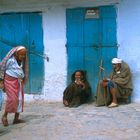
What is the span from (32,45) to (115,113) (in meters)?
2.73

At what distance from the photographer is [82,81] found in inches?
391

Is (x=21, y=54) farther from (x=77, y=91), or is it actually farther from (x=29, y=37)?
(x=29, y=37)

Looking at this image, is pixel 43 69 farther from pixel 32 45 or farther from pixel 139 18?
pixel 139 18

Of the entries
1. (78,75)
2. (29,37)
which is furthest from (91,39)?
(29,37)

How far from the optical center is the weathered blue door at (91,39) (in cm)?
976

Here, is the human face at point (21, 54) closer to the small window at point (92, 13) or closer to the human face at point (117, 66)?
the human face at point (117, 66)

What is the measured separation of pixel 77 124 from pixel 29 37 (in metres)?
3.12

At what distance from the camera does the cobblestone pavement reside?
23.8 ft

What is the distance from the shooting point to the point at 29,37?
34.3 ft

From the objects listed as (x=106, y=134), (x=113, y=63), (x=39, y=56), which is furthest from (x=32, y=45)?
(x=106, y=134)

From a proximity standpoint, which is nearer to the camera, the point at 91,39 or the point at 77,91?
the point at 77,91

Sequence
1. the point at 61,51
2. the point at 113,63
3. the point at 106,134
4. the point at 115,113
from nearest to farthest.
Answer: the point at 106,134 → the point at 115,113 → the point at 113,63 → the point at 61,51

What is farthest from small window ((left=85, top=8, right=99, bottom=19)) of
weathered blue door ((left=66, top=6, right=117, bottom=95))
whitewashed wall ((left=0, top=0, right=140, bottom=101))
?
whitewashed wall ((left=0, top=0, right=140, bottom=101))

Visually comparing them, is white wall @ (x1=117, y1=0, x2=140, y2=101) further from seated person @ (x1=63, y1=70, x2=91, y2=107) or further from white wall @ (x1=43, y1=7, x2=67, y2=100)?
white wall @ (x1=43, y1=7, x2=67, y2=100)
